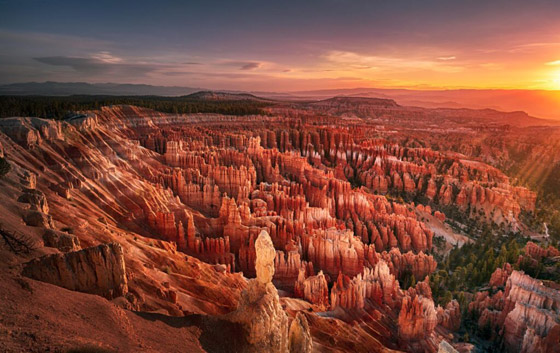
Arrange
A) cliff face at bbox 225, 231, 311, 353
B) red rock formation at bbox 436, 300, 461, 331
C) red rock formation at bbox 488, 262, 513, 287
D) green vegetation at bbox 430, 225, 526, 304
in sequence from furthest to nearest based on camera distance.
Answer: green vegetation at bbox 430, 225, 526, 304
red rock formation at bbox 488, 262, 513, 287
red rock formation at bbox 436, 300, 461, 331
cliff face at bbox 225, 231, 311, 353

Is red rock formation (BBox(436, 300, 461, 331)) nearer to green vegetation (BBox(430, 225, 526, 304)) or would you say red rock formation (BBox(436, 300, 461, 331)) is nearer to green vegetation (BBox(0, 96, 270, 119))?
green vegetation (BBox(430, 225, 526, 304))

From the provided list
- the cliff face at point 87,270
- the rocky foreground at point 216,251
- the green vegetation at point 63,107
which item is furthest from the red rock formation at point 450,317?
the green vegetation at point 63,107

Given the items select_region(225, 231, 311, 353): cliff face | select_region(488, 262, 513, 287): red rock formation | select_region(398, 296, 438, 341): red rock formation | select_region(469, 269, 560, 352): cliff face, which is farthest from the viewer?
select_region(488, 262, 513, 287): red rock formation

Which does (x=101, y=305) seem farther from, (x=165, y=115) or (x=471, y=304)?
(x=165, y=115)

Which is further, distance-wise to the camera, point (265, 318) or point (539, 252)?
point (539, 252)

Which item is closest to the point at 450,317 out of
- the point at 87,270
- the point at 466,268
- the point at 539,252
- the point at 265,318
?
the point at 466,268

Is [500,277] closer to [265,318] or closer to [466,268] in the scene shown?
[466,268]


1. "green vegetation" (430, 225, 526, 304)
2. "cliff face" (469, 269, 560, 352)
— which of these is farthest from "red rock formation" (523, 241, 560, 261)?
"cliff face" (469, 269, 560, 352)

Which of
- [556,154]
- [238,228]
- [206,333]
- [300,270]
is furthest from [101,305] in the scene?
[556,154]
